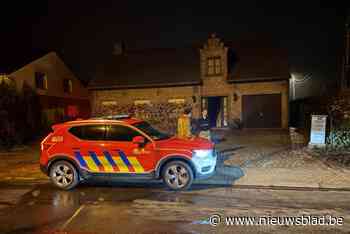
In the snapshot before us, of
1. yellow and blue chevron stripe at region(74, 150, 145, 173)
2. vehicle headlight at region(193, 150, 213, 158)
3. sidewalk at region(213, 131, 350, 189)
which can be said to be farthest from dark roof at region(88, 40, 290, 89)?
yellow and blue chevron stripe at region(74, 150, 145, 173)

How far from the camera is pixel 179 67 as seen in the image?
21.5m

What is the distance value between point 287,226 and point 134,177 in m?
3.52

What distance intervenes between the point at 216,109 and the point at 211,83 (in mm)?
2265

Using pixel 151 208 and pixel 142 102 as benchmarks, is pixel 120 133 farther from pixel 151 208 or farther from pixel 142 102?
pixel 142 102

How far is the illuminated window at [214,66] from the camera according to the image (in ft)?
65.1

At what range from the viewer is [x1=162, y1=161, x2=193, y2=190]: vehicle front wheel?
20.8 feet

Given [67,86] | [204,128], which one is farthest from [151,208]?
[67,86]

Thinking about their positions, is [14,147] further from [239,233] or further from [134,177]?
[239,233]

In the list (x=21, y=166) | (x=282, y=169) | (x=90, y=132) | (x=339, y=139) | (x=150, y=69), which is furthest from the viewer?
(x=150, y=69)

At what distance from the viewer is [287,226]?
171 inches

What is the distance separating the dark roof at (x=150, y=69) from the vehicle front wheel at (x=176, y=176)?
1406cm

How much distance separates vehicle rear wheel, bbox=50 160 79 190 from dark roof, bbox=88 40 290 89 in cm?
1431

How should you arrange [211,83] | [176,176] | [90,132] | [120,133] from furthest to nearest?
[211,83], [90,132], [120,133], [176,176]

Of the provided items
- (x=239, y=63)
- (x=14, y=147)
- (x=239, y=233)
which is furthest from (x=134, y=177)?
(x=239, y=63)
